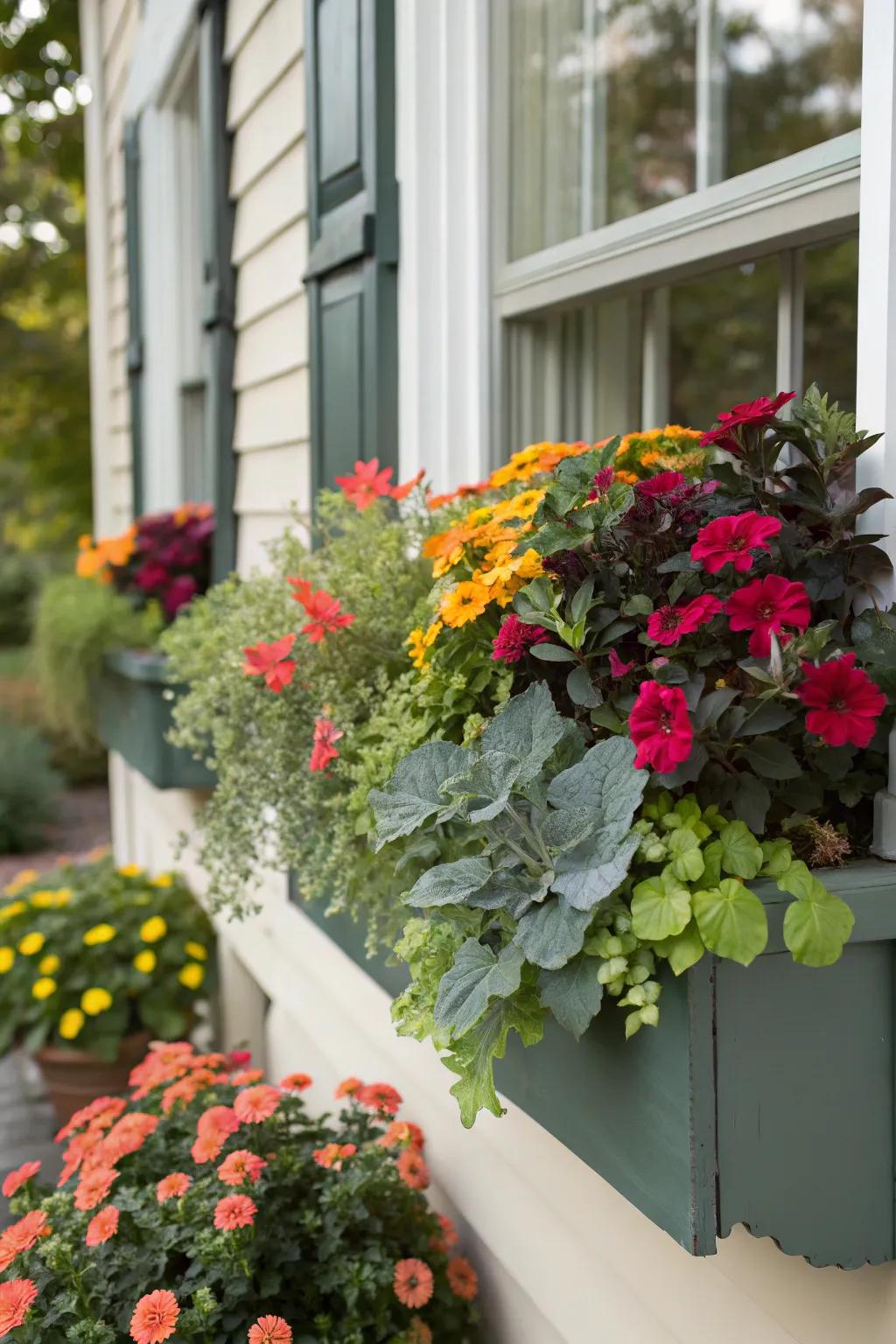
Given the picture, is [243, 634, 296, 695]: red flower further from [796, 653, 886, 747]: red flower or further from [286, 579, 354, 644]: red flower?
[796, 653, 886, 747]: red flower

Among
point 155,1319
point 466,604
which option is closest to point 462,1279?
point 155,1319

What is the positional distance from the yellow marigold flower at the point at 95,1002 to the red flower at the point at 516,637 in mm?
2711

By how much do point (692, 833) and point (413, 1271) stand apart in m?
1.08

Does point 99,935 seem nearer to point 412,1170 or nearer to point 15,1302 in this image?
point 412,1170

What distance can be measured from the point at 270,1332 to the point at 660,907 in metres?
0.97

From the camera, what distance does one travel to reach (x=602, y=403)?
7.04 ft

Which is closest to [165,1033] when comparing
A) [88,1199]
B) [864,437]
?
[88,1199]

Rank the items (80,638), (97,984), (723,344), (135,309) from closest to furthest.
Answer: (97,984), (80,638), (135,309), (723,344)

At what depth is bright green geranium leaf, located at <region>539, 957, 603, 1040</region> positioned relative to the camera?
1.08 metres

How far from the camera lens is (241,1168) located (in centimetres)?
182

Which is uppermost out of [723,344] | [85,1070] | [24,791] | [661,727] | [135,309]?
[723,344]

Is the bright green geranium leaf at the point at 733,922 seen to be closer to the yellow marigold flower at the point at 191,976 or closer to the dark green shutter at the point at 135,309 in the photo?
the yellow marigold flower at the point at 191,976

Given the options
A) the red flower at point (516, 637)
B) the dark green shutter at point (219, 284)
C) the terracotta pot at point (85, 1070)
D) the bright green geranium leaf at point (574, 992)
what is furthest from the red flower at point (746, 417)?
the terracotta pot at point (85, 1070)

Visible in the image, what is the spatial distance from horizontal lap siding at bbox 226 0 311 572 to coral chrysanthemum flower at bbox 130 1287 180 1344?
153 centimetres
